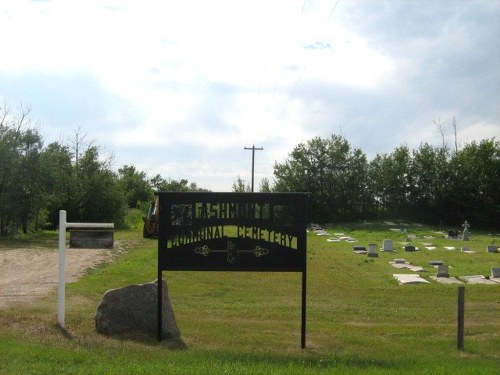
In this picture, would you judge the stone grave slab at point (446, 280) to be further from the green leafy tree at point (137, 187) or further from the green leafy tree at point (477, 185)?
the green leafy tree at point (137, 187)

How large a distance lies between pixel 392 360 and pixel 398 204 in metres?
49.2

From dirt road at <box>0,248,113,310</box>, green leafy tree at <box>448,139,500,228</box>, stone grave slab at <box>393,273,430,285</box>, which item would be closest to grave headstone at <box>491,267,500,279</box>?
stone grave slab at <box>393,273,430,285</box>

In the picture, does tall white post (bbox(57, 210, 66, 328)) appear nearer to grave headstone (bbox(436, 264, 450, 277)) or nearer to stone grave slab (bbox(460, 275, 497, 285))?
stone grave slab (bbox(460, 275, 497, 285))

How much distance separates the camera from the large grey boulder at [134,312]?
9.02m

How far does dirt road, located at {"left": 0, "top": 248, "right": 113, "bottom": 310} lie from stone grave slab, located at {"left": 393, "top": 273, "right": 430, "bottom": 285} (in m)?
9.01

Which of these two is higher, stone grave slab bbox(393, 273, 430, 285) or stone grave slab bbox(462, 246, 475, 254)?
stone grave slab bbox(462, 246, 475, 254)

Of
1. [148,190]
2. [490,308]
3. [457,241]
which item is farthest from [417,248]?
[148,190]

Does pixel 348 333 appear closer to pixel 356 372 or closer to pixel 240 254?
pixel 240 254

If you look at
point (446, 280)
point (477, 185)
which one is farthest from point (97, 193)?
point (446, 280)

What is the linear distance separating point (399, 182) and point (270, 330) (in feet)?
155

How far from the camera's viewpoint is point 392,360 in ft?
26.4

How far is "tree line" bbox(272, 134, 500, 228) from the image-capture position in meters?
52.8

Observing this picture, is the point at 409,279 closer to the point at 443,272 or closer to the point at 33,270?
the point at 443,272

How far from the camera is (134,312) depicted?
9.19m
